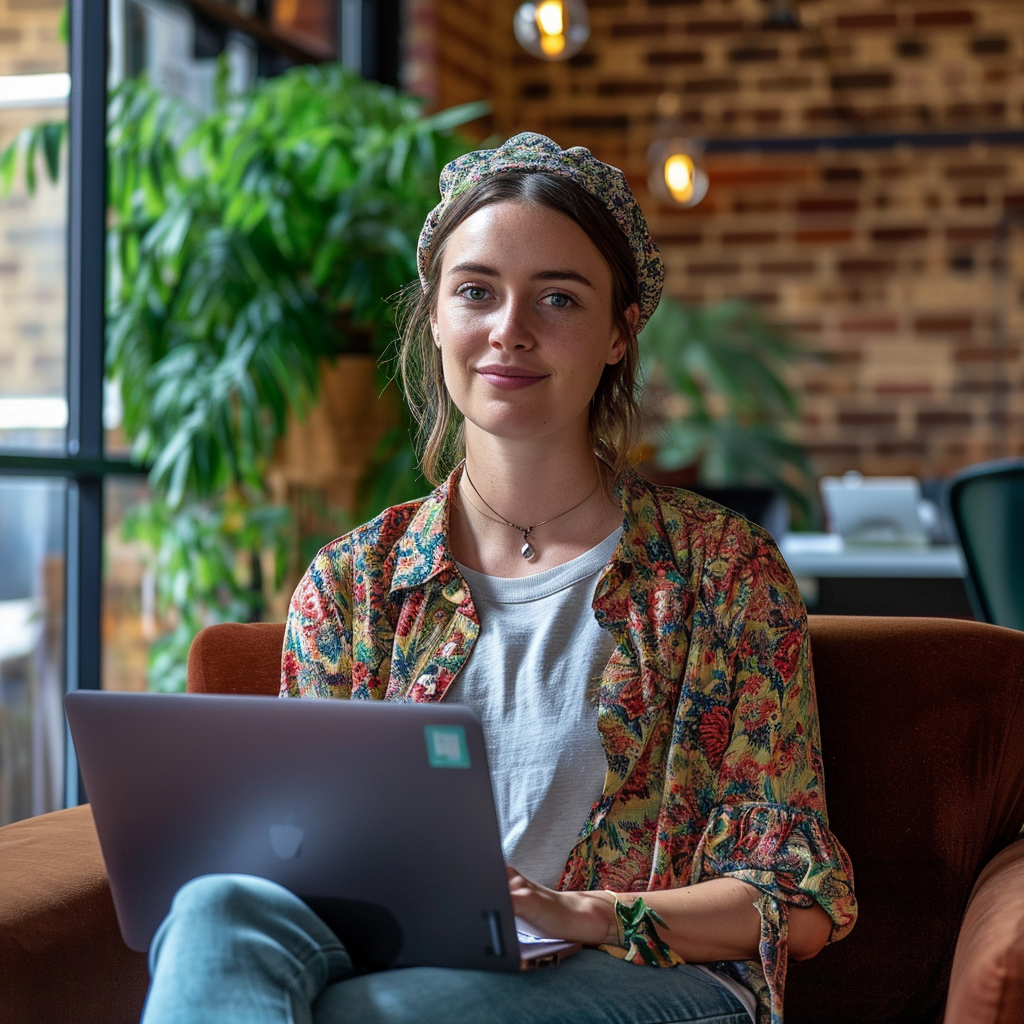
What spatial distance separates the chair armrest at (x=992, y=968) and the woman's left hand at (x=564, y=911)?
0.98 ft

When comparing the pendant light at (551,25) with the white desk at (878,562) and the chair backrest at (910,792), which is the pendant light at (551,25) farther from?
the chair backrest at (910,792)

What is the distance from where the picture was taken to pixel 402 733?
Answer: 1.03m

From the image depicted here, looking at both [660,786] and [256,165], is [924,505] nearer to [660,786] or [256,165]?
[256,165]

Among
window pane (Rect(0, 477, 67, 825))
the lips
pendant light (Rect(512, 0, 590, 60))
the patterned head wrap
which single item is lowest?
window pane (Rect(0, 477, 67, 825))

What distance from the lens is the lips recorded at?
4.66 ft

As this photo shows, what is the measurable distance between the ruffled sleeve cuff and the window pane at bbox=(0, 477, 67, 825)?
186 centimetres

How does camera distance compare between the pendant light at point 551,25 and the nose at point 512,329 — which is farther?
the pendant light at point 551,25

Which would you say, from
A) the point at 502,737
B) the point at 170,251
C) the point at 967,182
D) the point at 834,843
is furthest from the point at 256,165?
the point at 967,182

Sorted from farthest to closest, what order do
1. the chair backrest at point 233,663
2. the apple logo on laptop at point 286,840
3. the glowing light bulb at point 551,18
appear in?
the glowing light bulb at point 551,18 < the chair backrest at point 233,663 < the apple logo on laptop at point 286,840

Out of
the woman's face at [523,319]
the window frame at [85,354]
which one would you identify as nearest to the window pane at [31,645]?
the window frame at [85,354]

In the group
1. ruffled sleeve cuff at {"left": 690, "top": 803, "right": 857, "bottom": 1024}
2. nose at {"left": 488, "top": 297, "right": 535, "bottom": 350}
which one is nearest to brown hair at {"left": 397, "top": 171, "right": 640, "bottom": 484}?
nose at {"left": 488, "top": 297, "right": 535, "bottom": 350}

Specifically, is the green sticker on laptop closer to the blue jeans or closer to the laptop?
the laptop

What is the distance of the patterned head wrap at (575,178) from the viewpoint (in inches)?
57.6

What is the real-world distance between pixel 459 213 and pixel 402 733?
671mm
